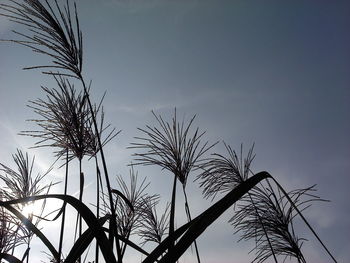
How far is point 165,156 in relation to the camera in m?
2.96

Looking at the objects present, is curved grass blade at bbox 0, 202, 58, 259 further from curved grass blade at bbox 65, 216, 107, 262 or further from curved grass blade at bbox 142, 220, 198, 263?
curved grass blade at bbox 142, 220, 198, 263

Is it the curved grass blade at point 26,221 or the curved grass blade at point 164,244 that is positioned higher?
the curved grass blade at point 26,221

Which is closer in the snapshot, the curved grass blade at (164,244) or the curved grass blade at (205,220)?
the curved grass blade at (205,220)

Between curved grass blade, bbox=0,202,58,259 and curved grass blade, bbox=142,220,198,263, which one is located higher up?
curved grass blade, bbox=0,202,58,259

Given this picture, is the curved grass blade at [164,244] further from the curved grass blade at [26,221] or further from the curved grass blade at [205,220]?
the curved grass blade at [26,221]

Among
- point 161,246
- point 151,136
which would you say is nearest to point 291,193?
point 151,136

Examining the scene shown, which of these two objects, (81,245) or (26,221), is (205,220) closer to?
(81,245)

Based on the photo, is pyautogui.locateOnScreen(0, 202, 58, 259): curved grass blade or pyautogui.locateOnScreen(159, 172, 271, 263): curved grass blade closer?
pyautogui.locateOnScreen(159, 172, 271, 263): curved grass blade

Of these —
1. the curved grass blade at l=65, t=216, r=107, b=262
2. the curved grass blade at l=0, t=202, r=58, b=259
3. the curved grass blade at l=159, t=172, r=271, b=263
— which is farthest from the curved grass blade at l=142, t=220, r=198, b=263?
the curved grass blade at l=0, t=202, r=58, b=259

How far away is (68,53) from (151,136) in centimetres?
134

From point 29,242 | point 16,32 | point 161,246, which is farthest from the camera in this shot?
point 29,242

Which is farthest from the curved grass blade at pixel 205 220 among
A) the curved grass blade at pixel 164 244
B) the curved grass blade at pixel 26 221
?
the curved grass blade at pixel 26 221

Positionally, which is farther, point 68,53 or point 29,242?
point 29,242

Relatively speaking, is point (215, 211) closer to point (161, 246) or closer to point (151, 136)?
point (161, 246)
